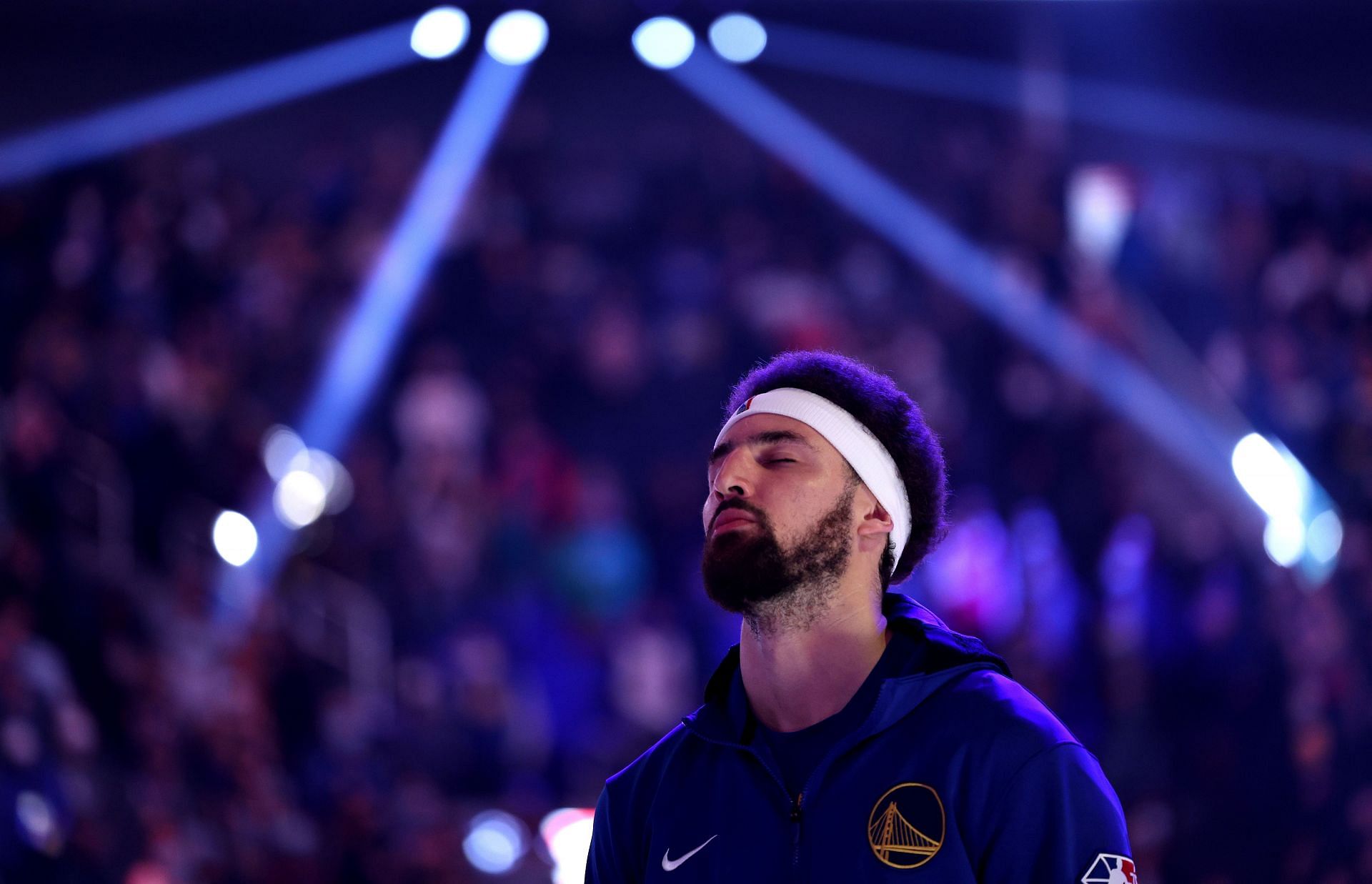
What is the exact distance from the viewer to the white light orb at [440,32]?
39.6 ft

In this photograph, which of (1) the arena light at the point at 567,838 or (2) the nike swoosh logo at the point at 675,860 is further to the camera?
(1) the arena light at the point at 567,838

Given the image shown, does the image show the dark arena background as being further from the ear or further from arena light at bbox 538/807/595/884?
the ear

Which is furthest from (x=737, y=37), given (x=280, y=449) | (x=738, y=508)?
(x=738, y=508)

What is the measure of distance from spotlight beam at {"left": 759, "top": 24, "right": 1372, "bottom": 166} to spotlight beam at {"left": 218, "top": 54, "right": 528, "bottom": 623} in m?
2.50

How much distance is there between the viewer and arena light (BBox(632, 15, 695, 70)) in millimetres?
12172

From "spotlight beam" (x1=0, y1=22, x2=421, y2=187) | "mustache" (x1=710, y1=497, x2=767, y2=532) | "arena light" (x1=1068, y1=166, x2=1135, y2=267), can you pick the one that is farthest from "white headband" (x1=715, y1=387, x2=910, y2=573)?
"spotlight beam" (x1=0, y1=22, x2=421, y2=187)

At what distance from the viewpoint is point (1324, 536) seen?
8.64 m

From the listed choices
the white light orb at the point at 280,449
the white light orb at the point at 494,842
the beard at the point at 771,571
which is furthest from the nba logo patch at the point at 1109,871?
the white light orb at the point at 280,449

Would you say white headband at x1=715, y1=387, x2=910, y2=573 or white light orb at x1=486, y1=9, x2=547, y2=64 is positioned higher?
white light orb at x1=486, y1=9, x2=547, y2=64

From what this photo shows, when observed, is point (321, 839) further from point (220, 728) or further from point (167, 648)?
point (167, 648)

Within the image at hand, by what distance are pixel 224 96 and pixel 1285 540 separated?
29.1ft

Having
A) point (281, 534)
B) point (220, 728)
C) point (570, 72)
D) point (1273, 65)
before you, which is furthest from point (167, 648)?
point (1273, 65)

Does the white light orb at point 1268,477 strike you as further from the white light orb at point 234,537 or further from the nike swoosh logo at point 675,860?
the nike swoosh logo at point 675,860

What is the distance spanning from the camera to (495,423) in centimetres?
902
